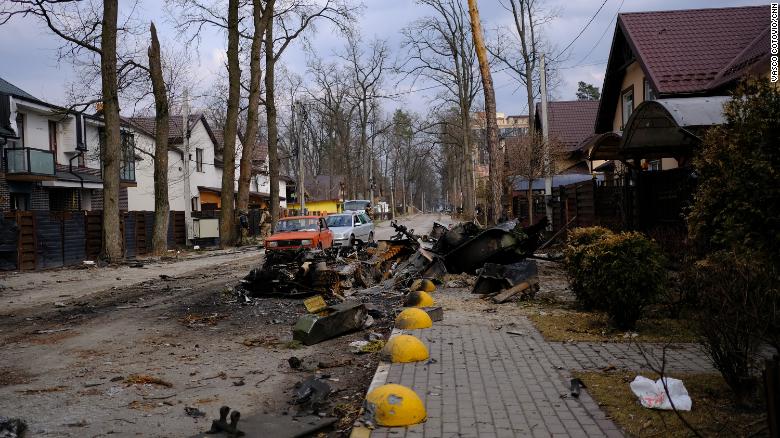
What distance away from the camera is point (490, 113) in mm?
21406

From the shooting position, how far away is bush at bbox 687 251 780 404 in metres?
4.53

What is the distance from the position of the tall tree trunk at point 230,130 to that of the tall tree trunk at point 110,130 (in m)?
7.28

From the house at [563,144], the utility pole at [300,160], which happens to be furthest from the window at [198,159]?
the house at [563,144]

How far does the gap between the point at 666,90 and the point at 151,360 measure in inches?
712

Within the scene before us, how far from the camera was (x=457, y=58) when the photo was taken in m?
41.4

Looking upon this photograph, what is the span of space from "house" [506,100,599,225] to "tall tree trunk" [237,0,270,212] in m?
13.2

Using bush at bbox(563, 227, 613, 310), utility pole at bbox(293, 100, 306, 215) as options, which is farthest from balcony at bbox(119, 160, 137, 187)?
bush at bbox(563, 227, 613, 310)

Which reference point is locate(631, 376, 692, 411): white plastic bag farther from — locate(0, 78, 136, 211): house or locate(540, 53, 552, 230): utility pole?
locate(0, 78, 136, 211): house

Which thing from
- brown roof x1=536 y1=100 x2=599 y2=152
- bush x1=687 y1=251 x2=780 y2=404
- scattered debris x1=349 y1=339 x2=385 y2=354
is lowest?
scattered debris x1=349 y1=339 x2=385 y2=354

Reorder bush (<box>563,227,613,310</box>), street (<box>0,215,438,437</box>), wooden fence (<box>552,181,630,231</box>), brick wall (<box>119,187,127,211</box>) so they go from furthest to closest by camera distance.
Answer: brick wall (<box>119,187,127,211</box>) < wooden fence (<box>552,181,630,231</box>) < bush (<box>563,227,613,310</box>) < street (<box>0,215,438,437</box>)

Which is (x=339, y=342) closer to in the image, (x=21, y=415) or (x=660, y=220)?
(x=21, y=415)

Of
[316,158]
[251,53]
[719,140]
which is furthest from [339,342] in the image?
[316,158]

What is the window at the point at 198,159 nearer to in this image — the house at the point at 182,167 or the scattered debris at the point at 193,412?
the house at the point at 182,167

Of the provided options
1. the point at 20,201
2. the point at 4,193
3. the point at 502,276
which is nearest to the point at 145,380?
the point at 502,276
